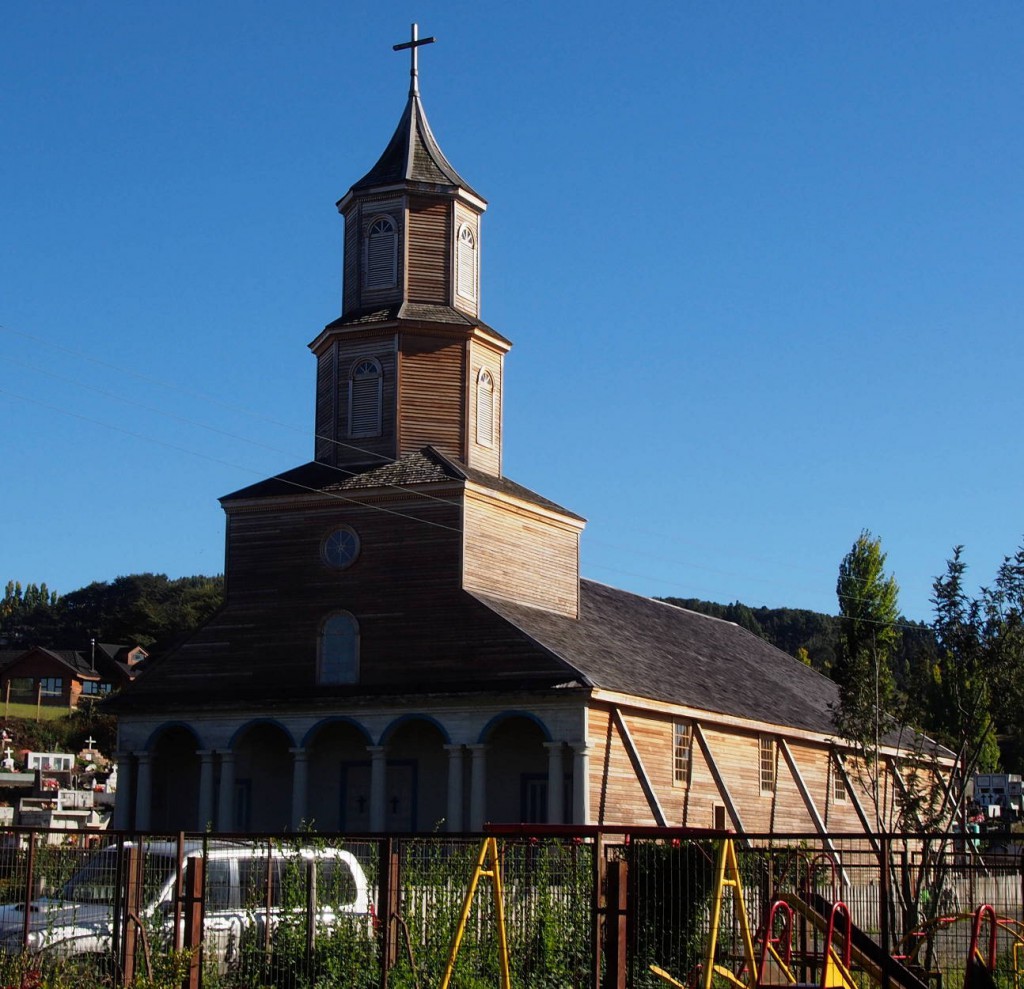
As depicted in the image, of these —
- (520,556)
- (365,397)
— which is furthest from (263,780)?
(365,397)

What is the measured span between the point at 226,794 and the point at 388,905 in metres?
22.8

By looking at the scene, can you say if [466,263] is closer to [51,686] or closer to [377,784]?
[377,784]

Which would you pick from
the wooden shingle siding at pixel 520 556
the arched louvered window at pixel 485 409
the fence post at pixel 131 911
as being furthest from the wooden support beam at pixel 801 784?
the fence post at pixel 131 911

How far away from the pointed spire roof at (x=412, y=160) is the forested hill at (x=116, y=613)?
7588cm

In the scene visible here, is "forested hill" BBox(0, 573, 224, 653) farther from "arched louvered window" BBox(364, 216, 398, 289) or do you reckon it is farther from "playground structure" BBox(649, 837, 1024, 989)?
"playground structure" BBox(649, 837, 1024, 989)

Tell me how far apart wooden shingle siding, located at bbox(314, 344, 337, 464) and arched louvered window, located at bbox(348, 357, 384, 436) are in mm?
516

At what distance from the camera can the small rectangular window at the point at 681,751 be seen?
1524 inches

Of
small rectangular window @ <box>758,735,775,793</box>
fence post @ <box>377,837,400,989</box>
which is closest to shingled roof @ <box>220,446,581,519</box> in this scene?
small rectangular window @ <box>758,735,775,793</box>

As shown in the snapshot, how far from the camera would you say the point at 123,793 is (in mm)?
39438

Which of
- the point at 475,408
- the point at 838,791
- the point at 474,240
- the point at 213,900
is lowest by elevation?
the point at 213,900

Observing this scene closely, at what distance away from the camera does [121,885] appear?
17.2 metres

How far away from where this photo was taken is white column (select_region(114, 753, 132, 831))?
39.3m

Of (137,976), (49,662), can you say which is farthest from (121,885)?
(49,662)

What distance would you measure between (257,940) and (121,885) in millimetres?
1611
